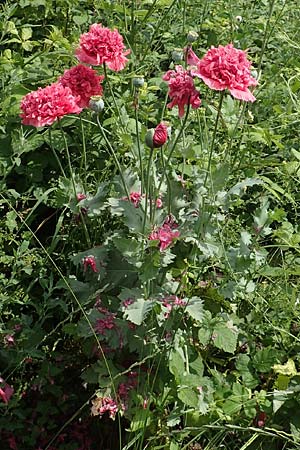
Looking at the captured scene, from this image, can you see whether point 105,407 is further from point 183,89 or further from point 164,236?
point 183,89

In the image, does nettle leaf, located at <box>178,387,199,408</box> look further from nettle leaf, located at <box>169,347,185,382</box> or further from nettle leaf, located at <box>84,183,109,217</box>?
nettle leaf, located at <box>84,183,109,217</box>

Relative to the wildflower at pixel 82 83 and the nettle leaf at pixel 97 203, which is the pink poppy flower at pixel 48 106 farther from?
the nettle leaf at pixel 97 203

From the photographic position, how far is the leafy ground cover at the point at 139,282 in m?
1.78

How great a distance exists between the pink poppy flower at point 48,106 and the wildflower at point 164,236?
1.07 ft

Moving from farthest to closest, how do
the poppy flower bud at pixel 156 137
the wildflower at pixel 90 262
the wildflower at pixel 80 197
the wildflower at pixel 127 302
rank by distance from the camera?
the wildflower at pixel 80 197 → the wildflower at pixel 90 262 → the wildflower at pixel 127 302 → the poppy flower bud at pixel 156 137

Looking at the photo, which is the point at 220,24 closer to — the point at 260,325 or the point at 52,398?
the point at 260,325

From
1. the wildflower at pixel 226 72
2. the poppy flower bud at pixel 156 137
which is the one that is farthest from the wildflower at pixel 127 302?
the wildflower at pixel 226 72

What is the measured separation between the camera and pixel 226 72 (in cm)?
162

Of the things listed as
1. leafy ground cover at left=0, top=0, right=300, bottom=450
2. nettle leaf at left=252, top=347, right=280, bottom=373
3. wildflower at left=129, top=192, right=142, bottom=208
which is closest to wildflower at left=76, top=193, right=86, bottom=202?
leafy ground cover at left=0, top=0, right=300, bottom=450

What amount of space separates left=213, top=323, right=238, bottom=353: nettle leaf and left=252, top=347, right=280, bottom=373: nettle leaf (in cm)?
9

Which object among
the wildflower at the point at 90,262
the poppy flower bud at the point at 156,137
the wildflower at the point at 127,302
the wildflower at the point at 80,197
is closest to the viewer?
the poppy flower bud at the point at 156,137

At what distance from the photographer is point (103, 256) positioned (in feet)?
6.17

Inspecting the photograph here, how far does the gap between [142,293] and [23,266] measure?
1.50 feet

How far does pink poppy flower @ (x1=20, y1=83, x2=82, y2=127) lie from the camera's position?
5.43ft
